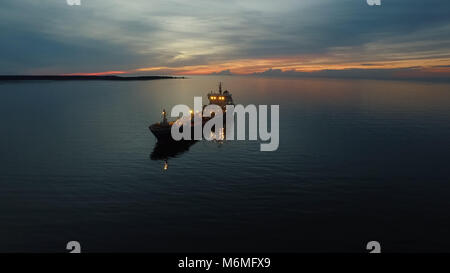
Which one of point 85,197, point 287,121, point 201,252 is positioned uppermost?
point 287,121

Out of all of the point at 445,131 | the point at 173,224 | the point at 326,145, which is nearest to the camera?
the point at 173,224

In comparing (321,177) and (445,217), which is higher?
(321,177)

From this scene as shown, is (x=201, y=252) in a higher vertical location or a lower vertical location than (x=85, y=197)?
lower

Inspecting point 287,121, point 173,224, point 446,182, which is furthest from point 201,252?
point 287,121

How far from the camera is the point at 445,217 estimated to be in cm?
3011

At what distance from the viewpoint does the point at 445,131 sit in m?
72.8

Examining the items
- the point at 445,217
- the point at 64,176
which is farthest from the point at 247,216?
the point at 64,176

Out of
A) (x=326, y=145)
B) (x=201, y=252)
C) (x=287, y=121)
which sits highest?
(x=287, y=121)

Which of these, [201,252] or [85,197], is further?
[85,197]

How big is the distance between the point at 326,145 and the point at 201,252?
41758 millimetres
